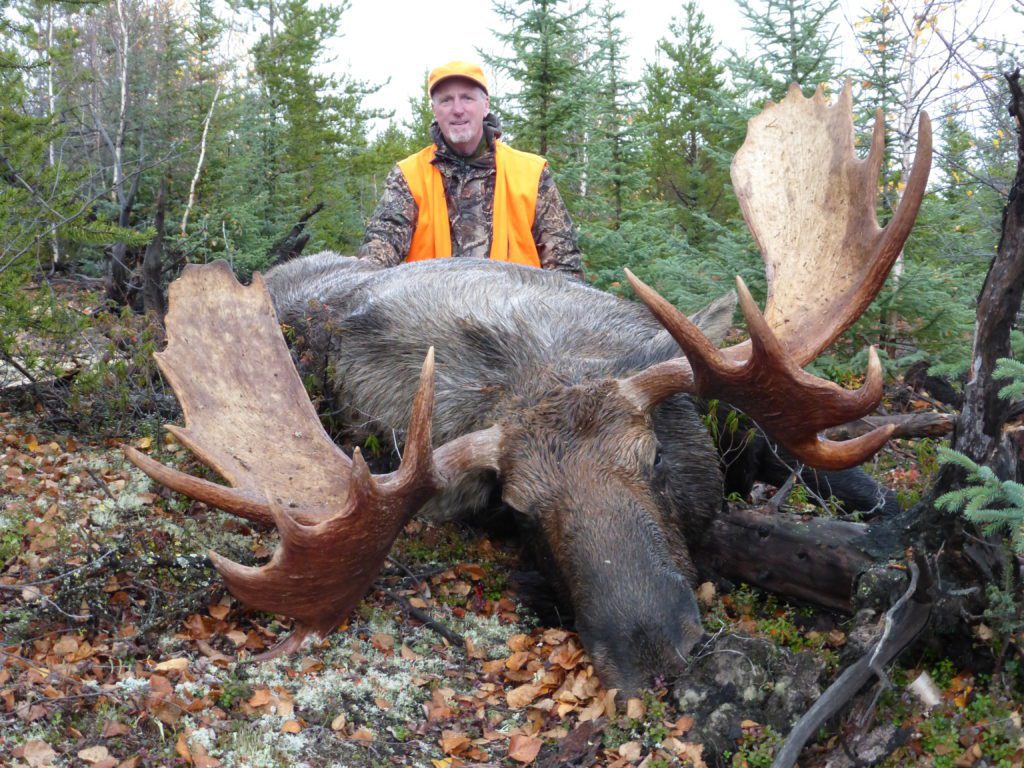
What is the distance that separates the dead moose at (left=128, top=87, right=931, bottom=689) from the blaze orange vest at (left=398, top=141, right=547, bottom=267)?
2.66 meters

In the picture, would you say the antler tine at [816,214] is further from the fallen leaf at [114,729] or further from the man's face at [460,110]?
the man's face at [460,110]

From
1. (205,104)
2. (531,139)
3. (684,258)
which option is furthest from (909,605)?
(205,104)

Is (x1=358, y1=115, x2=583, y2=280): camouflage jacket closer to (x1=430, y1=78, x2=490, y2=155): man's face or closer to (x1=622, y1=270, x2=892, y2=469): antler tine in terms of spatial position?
(x1=430, y1=78, x2=490, y2=155): man's face

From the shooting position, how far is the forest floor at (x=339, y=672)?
10.9 ft

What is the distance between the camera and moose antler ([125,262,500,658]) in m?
3.80

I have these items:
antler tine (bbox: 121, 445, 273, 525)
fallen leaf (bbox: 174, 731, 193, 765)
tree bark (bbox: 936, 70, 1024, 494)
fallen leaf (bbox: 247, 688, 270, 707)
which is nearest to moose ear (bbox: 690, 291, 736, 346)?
tree bark (bbox: 936, 70, 1024, 494)

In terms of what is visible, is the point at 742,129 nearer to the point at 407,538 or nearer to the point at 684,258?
the point at 684,258

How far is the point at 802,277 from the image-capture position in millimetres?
4746

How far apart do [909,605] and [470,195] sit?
5664 mm

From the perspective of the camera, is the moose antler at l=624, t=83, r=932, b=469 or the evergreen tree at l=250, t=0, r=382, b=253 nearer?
the moose antler at l=624, t=83, r=932, b=469

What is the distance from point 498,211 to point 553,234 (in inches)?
19.9

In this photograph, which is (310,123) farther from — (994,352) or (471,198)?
(994,352)

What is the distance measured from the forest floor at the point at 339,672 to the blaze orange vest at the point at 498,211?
347 centimetres

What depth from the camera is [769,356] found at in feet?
13.2
